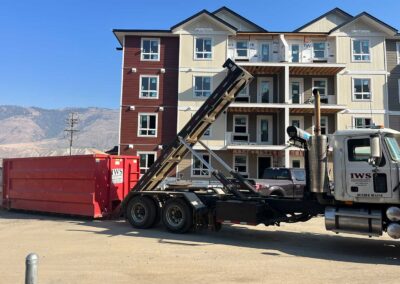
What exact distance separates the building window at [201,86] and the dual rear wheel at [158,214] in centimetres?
2142

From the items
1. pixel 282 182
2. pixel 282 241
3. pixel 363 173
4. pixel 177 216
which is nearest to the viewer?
pixel 363 173

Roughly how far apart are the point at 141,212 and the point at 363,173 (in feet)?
22.1

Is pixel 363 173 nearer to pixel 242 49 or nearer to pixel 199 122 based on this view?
pixel 199 122

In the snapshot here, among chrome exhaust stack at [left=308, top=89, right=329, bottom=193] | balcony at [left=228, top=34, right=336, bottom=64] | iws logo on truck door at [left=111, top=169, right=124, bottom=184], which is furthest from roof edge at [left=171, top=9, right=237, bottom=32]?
chrome exhaust stack at [left=308, top=89, right=329, bottom=193]

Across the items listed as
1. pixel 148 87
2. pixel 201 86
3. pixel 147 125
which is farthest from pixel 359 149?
pixel 148 87

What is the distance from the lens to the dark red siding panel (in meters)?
33.8

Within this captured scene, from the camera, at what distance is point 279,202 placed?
1074 centimetres

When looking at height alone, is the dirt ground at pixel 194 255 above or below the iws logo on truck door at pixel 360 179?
below

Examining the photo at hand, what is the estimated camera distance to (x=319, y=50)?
34531 millimetres

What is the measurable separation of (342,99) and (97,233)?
2678cm

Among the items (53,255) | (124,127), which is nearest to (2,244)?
(53,255)

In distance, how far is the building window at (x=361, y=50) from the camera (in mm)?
34000

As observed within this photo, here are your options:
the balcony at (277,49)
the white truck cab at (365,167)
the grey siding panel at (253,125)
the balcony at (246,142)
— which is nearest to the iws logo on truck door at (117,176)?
the white truck cab at (365,167)

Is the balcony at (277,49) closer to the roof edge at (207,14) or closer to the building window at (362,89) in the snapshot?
the roof edge at (207,14)
